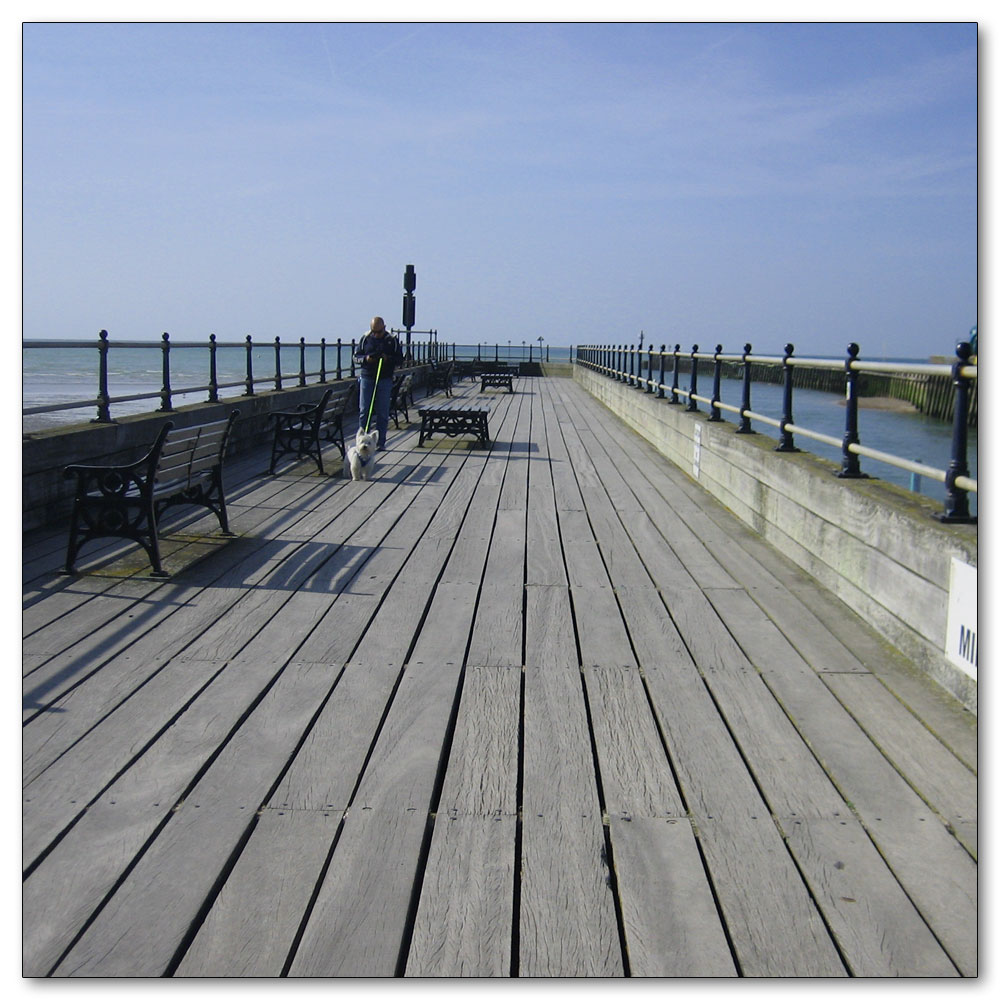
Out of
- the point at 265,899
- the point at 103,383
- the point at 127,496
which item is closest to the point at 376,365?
the point at 103,383

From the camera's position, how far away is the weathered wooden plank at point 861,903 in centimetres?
230

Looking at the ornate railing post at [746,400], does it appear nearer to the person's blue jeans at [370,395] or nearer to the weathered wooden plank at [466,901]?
the person's blue jeans at [370,395]

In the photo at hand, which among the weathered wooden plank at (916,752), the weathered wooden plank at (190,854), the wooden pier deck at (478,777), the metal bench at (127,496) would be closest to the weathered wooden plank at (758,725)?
the wooden pier deck at (478,777)

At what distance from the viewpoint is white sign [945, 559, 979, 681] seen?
3635mm

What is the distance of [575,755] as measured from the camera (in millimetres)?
3414

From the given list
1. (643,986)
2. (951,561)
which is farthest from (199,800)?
(951,561)

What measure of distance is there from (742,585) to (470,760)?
2.88 metres

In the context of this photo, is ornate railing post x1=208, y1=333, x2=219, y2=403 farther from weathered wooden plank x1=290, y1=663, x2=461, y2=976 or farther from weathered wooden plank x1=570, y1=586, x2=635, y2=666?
weathered wooden plank x1=290, y1=663, x2=461, y2=976

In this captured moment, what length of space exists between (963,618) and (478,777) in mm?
1876

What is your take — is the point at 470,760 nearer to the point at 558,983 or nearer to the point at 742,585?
the point at 558,983

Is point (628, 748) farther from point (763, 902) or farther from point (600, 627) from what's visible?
point (600, 627)

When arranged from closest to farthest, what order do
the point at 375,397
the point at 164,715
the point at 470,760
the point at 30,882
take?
1. the point at 30,882
2. the point at 470,760
3. the point at 164,715
4. the point at 375,397

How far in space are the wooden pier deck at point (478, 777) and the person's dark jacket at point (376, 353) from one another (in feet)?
18.0

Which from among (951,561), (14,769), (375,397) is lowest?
(14,769)
